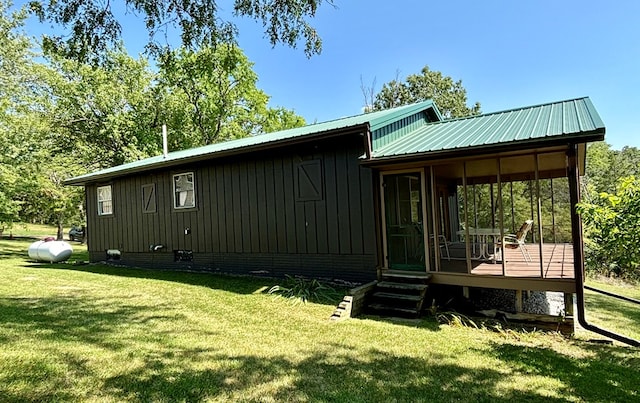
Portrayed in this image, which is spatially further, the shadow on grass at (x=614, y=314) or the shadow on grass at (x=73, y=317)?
the shadow on grass at (x=614, y=314)

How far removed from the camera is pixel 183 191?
32.5 feet

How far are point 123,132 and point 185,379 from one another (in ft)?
64.8

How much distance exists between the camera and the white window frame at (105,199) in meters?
11.9

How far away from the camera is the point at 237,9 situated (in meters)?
4.88

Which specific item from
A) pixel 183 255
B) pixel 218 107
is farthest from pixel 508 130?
pixel 218 107

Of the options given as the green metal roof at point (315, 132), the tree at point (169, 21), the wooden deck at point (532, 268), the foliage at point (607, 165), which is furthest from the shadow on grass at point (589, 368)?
the foliage at point (607, 165)

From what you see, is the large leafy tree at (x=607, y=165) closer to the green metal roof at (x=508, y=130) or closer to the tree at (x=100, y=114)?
the green metal roof at (x=508, y=130)

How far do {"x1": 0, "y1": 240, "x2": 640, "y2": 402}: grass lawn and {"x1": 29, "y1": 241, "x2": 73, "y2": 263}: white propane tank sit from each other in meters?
6.56

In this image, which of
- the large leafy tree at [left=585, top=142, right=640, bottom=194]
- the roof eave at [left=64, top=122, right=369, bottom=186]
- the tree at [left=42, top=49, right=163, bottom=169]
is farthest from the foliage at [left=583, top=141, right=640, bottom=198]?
the tree at [left=42, top=49, right=163, bottom=169]

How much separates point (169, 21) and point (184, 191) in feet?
18.2

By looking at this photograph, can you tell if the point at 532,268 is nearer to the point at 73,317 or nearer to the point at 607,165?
the point at 73,317

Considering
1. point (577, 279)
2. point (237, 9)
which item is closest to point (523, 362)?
point (577, 279)

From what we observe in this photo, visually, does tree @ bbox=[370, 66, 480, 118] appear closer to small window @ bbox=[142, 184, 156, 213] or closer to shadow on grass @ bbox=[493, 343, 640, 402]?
small window @ bbox=[142, 184, 156, 213]

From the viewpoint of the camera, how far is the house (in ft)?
18.7
